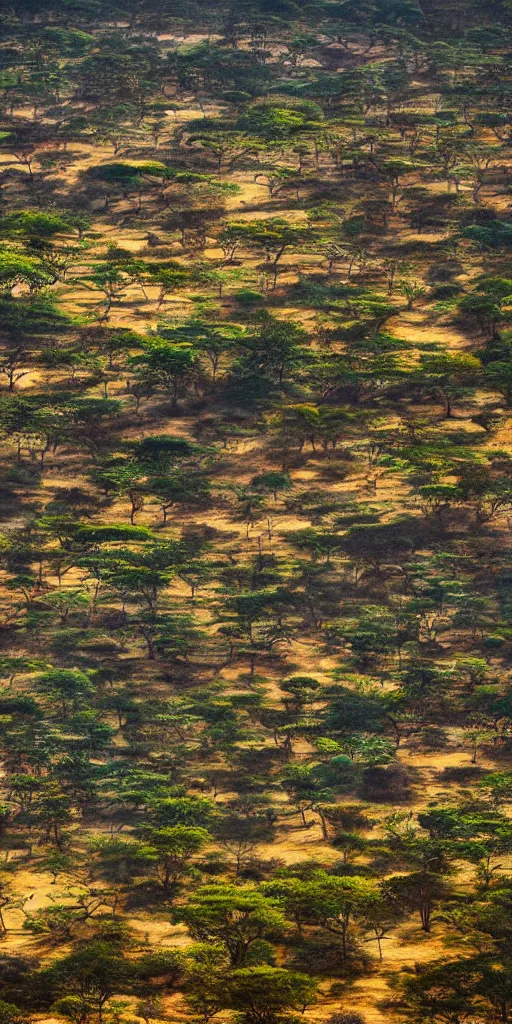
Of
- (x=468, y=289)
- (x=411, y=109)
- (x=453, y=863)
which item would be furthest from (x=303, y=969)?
(x=411, y=109)

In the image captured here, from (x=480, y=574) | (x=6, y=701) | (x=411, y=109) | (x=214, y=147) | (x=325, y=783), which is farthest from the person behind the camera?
(x=411, y=109)

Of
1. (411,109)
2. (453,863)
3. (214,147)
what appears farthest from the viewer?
(411,109)

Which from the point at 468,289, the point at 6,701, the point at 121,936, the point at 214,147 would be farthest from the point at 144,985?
the point at 214,147

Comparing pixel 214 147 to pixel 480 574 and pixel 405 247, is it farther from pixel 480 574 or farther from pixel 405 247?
pixel 480 574

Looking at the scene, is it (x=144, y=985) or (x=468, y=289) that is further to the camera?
(x=468, y=289)

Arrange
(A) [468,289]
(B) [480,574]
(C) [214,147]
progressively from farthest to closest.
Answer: (C) [214,147] → (A) [468,289] → (B) [480,574]

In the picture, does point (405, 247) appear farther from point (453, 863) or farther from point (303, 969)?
point (303, 969)
